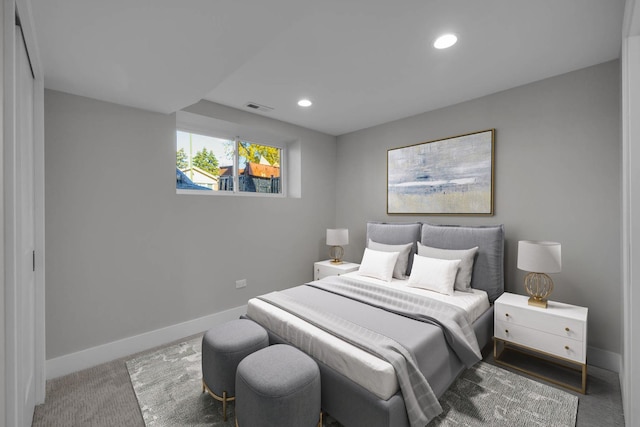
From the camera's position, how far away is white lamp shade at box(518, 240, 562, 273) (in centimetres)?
217

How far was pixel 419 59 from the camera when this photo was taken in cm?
221

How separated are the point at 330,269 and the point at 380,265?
0.85m

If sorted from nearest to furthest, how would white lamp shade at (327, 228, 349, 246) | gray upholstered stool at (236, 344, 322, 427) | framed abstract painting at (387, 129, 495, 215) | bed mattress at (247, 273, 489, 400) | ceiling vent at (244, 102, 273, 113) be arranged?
gray upholstered stool at (236, 344, 322, 427)
bed mattress at (247, 273, 489, 400)
framed abstract painting at (387, 129, 495, 215)
ceiling vent at (244, 102, 273, 113)
white lamp shade at (327, 228, 349, 246)

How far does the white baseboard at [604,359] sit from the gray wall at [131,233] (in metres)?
3.18

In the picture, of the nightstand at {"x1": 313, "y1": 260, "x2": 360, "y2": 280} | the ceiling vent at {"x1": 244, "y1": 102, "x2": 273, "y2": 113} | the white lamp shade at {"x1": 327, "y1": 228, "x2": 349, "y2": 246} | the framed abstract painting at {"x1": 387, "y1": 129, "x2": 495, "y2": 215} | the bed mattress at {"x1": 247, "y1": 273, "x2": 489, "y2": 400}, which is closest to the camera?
the bed mattress at {"x1": 247, "y1": 273, "x2": 489, "y2": 400}

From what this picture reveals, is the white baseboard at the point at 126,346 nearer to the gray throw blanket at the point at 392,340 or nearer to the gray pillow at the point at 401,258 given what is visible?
the gray throw blanket at the point at 392,340

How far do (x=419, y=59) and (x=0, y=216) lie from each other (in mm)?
2587

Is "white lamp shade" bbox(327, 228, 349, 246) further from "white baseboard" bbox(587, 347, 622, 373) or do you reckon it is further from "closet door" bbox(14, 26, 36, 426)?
"closet door" bbox(14, 26, 36, 426)

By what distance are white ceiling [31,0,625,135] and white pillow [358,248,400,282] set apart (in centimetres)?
170

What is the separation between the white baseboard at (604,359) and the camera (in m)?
2.24

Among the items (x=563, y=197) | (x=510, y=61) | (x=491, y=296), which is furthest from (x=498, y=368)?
(x=510, y=61)

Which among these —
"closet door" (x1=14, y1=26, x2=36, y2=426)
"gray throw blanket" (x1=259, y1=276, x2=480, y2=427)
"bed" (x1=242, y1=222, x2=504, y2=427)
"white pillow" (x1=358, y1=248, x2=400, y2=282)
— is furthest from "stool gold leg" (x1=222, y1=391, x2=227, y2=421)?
"white pillow" (x1=358, y1=248, x2=400, y2=282)

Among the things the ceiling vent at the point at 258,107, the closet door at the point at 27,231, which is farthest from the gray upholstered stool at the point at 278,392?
the ceiling vent at the point at 258,107

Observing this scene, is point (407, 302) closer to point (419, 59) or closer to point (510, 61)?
point (419, 59)
